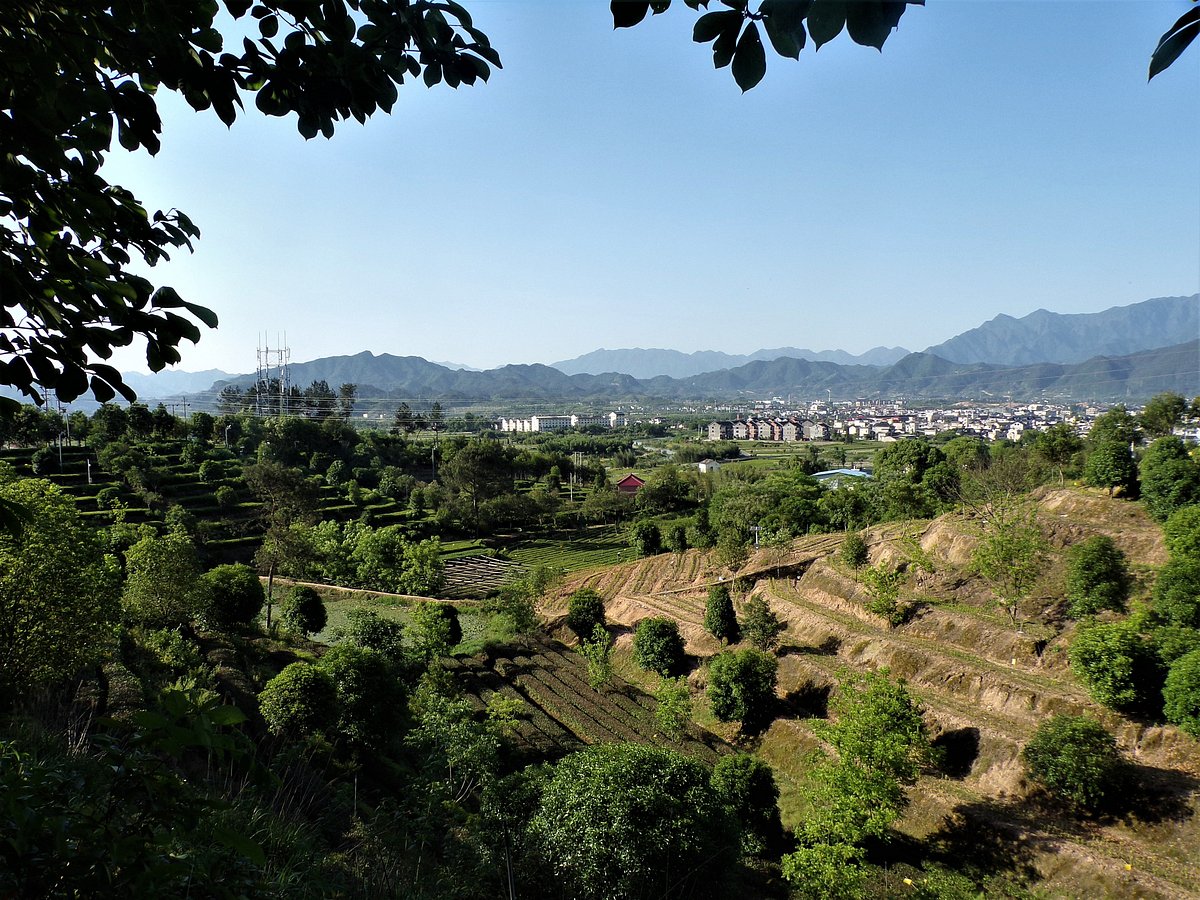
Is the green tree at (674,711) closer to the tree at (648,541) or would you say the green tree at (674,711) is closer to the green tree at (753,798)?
the green tree at (753,798)

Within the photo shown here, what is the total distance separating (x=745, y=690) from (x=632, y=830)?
9476 mm

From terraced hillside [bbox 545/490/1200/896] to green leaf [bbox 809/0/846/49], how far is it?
43.5ft

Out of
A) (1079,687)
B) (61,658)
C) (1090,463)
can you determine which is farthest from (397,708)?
(1090,463)

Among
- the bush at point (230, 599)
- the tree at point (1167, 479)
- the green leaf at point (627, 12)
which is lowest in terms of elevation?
the bush at point (230, 599)

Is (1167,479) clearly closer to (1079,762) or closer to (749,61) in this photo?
(1079,762)

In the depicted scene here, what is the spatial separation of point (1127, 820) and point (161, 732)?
14.9 meters

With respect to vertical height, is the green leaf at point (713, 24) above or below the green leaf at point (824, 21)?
above

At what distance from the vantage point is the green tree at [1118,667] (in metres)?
12.0

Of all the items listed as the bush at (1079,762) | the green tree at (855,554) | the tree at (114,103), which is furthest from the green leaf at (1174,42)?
the green tree at (855,554)

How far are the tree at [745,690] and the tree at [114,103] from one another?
16512mm

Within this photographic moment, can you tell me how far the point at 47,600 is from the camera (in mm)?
9031

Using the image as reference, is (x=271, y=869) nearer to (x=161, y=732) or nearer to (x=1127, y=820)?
(x=161, y=732)

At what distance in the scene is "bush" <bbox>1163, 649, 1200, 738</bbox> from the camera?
10969 mm

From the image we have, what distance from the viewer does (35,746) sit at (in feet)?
11.5
